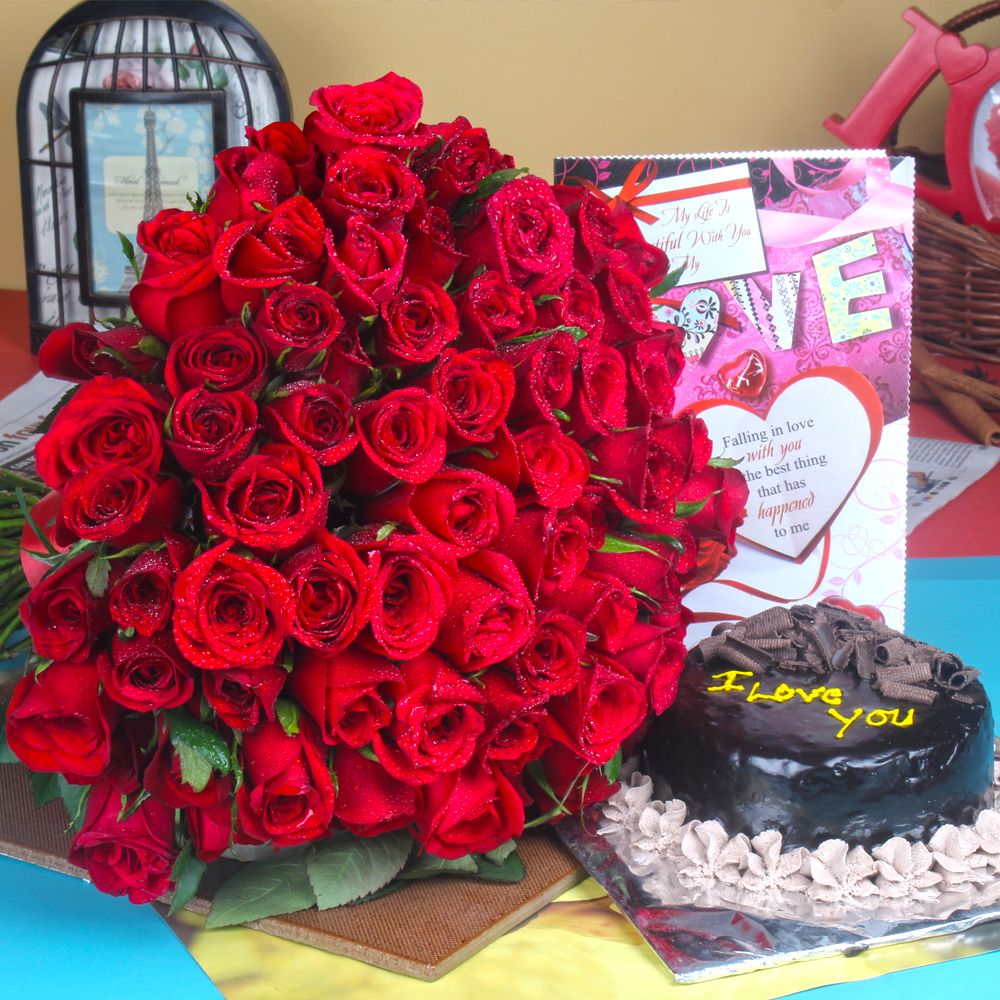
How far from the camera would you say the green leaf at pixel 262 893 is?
586 millimetres

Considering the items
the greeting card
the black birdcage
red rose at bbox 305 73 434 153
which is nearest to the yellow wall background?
the black birdcage

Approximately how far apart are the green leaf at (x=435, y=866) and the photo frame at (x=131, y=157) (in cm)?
75

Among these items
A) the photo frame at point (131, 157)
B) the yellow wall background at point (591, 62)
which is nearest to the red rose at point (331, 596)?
the photo frame at point (131, 157)

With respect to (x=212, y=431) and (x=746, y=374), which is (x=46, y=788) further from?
(x=746, y=374)

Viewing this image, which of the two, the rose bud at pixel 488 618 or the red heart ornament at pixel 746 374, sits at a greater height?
the red heart ornament at pixel 746 374

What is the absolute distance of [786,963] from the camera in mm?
562

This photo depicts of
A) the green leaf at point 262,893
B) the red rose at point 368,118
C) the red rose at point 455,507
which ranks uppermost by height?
the red rose at point 368,118

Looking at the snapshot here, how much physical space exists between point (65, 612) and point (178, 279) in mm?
150

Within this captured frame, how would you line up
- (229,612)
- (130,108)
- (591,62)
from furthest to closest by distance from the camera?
(591,62), (130,108), (229,612)

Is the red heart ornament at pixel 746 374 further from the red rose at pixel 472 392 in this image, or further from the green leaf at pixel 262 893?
the green leaf at pixel 262 893

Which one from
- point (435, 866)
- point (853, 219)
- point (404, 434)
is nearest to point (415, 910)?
point (435, 866)

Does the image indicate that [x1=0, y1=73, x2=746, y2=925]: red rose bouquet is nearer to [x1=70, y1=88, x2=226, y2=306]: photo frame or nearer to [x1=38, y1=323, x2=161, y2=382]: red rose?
[x1=38, y1=323, x2=161, y2=382]: red rose

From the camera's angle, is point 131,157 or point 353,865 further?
point 131,157

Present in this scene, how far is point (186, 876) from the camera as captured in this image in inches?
23.3
